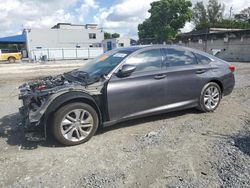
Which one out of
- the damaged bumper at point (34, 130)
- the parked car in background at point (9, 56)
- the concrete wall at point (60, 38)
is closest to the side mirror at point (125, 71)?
the damaged bumper at point (34, 130)

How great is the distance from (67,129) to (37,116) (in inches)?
20.7

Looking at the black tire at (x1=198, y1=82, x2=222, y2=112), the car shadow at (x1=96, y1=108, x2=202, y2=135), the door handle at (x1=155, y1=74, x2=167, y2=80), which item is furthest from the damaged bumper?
the black tire at (x1=198, y1=82, x2=222, y2=112)

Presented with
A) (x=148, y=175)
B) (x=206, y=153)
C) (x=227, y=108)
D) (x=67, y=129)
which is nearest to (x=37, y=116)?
(x=67, y=129)

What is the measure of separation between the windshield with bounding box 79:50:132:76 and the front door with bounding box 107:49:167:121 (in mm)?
202

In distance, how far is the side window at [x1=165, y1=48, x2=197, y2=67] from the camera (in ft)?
16.7

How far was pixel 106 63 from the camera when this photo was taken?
194 inches

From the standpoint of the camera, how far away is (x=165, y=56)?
5062 millimetres

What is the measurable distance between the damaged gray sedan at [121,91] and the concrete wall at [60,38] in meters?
48.6

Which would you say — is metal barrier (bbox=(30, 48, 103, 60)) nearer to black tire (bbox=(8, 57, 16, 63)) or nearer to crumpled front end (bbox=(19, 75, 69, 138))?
black tire (bbox=(8, 57, 16, 63))

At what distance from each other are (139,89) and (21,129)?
2.43 meters

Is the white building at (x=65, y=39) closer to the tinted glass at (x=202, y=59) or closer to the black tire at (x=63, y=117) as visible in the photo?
the tinted glass at (x=202, y=59)

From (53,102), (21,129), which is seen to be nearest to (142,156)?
(53,102)

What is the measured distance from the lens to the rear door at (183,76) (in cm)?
503

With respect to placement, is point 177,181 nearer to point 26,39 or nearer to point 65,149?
point 65,149
